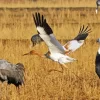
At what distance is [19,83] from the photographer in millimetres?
7465

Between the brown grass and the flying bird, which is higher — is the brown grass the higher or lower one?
the higher one

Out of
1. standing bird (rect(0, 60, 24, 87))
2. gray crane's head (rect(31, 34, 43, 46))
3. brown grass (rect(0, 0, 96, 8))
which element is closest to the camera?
standing bird (rect(0, 60, 24, 87))

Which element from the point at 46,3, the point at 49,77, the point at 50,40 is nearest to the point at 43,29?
the point at 50,40

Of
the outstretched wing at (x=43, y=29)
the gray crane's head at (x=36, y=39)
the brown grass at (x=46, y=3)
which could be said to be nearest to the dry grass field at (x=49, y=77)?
the gray crane's head at (x=36, y=39)

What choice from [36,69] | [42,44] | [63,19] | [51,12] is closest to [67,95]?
[36,69]

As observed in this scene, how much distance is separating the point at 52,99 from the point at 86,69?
1.89m

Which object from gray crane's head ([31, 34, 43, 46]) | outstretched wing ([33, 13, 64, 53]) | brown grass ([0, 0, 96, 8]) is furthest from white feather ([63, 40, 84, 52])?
brown grass ([0, 0, 96, 8])

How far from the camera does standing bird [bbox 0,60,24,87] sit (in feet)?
24.2

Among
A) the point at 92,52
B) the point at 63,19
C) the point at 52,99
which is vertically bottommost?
the point at 52,99

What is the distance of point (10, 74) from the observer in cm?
743

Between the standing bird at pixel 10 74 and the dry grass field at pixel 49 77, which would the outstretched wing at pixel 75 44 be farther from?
the standing bird at pixel 10 74

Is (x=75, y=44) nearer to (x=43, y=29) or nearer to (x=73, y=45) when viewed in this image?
(x=73, y=45)

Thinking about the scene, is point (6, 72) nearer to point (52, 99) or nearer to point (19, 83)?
point (19, 83)

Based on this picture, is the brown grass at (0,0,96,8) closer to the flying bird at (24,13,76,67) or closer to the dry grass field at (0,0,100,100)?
the dry grass field at (0,0,100,100)
